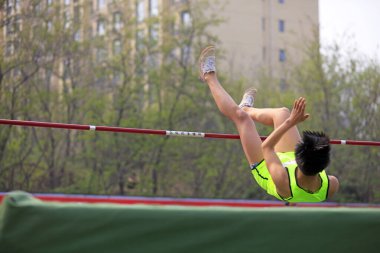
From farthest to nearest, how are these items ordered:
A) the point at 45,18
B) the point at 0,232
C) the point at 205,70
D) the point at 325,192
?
the point at 45,18
the point at 205,70
the point at 325,192
the point at 0,232

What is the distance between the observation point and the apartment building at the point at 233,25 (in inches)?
603

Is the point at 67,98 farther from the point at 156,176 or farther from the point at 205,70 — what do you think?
the point at 205,70

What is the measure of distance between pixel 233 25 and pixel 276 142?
84.9ft

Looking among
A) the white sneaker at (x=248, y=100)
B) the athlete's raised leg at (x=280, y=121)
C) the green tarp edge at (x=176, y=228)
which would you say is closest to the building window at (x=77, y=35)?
the white sneaker at (x=248, y=100)

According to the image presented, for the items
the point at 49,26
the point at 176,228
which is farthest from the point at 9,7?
the point at 176,228

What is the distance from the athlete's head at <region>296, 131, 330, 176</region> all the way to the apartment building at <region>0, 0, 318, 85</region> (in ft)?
39.2

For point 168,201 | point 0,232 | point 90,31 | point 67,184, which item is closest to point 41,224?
point 0,232

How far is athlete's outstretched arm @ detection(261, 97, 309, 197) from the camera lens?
11.6 ft

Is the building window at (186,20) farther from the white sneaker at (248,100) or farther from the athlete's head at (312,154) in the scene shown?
the athlete's head at (312,154)

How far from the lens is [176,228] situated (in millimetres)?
1532

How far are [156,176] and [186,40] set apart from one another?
13.3 ft

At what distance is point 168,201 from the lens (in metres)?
11.7

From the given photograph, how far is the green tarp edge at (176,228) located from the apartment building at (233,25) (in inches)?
531

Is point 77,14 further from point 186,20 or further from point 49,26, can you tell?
point 186,20
